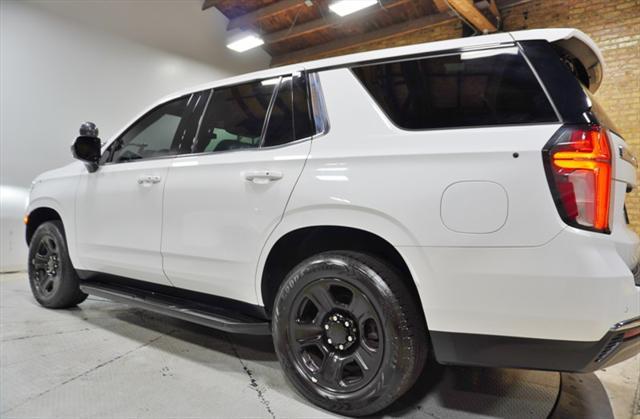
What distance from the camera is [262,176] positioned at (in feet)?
6.05

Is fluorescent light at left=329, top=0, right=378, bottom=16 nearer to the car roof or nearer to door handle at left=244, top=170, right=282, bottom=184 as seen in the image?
the car roof

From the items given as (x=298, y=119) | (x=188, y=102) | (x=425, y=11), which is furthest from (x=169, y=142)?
(x=425, y=11)

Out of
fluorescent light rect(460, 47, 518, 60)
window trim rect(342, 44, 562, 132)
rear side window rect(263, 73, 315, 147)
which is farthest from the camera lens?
rear side window rect(263, 73, 315, 147)

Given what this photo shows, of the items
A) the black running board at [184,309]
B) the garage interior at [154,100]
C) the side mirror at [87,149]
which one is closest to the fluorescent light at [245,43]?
the garage interior at [154,100]

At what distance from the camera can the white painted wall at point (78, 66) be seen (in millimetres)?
4879

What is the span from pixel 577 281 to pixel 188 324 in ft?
8.34

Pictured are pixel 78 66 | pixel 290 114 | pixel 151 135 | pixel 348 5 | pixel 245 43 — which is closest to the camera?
pixel 290 114

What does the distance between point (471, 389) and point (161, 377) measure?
5.15 ft

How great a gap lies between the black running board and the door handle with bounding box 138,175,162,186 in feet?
2.29

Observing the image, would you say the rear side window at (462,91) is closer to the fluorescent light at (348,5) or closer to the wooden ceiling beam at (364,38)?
the fluorescent light at (348,5)

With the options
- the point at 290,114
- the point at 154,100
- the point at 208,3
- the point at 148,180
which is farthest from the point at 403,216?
the point at 208,3

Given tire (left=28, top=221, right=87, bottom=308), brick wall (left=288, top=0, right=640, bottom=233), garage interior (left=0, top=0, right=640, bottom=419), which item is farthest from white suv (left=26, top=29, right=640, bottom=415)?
brick wall (left=288, top=0, right=640, bottom=233)

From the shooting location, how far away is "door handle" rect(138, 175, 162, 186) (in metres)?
2.29

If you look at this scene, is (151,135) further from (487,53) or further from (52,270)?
(487,53)
